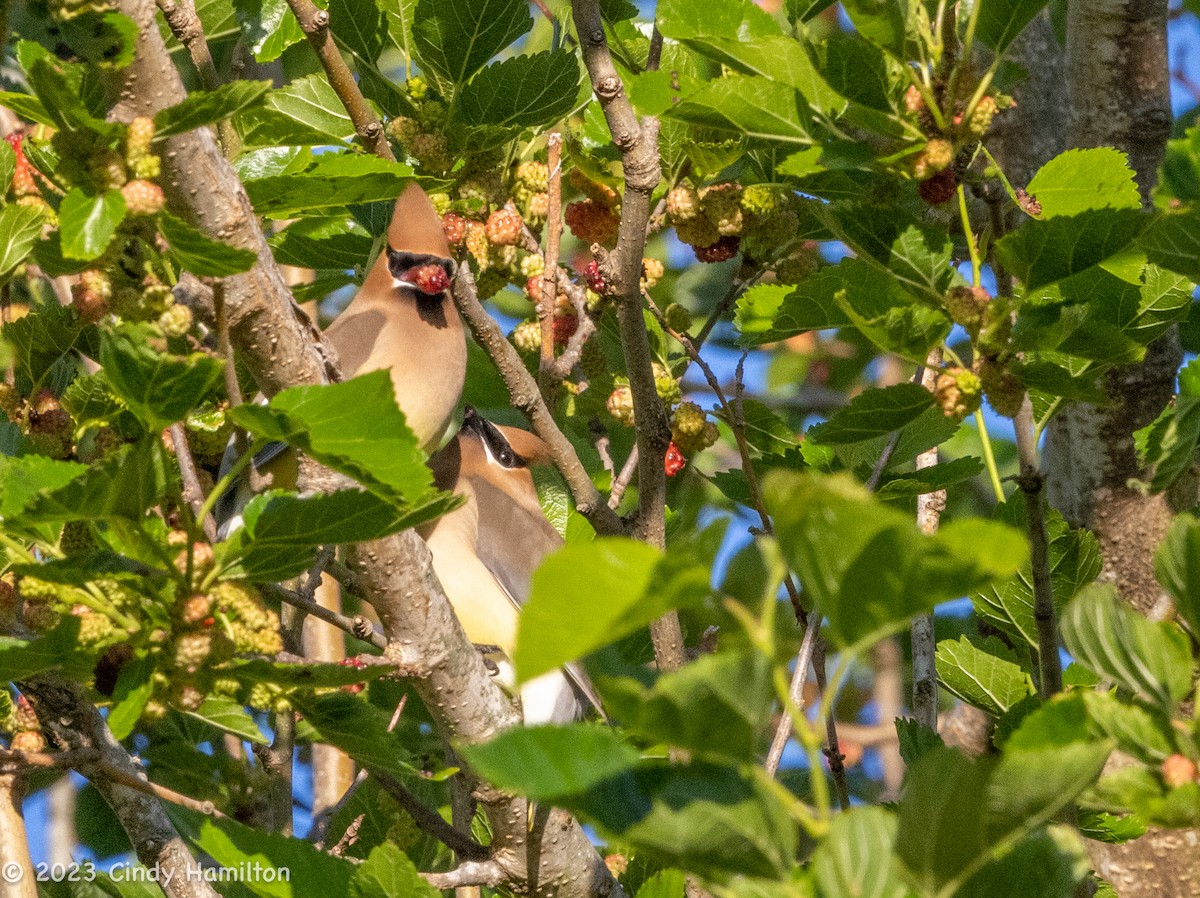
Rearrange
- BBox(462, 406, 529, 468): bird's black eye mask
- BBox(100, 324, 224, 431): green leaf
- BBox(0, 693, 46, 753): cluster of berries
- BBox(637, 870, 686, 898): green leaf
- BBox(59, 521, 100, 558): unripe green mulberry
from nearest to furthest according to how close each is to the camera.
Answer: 1. BBox(100, 324, 224, 431): green leaf
2. BBox(59, 521, 100, 558): unripe green mulberry
3. BBox(637, 870, 686, 898): green leaf
4. BBox(0, 693, 46, 753): cluster of berries
5. BBox(462, 406, 529, 468): bird's black eye mask

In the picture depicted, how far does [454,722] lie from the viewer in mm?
2447

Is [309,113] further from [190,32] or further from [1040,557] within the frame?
[1040,557]

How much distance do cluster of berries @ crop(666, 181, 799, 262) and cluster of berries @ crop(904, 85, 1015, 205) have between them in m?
0.86

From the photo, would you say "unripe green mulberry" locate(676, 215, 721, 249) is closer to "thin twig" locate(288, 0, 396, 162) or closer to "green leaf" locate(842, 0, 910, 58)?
"thin twig" locate(288, 0, 396, 162)

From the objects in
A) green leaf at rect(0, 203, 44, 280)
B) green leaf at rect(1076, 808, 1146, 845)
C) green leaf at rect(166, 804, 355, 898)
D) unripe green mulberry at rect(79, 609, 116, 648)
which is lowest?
green leaf at rect(166, 804, 355, 898)

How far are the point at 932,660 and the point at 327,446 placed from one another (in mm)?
1720

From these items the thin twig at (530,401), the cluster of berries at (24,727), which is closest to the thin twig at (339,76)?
the thin twig at (530,401)

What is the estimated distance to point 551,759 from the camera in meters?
1.24

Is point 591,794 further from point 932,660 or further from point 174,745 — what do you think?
point 174,745

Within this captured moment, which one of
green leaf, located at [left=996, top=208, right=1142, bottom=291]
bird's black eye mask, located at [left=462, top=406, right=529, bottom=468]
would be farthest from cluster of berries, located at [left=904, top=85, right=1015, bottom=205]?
bird's black eye mask, located at [left=462, top=406, right=529, bottom=468]

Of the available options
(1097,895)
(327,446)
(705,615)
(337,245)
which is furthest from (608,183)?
(705,615)

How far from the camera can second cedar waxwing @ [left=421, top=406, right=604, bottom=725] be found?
411 cm

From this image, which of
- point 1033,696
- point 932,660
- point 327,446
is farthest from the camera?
point 932,660

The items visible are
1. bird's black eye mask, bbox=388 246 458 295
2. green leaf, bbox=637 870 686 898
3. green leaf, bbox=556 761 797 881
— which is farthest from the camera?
bird's black eye mask, bbox=388 246 458 295
